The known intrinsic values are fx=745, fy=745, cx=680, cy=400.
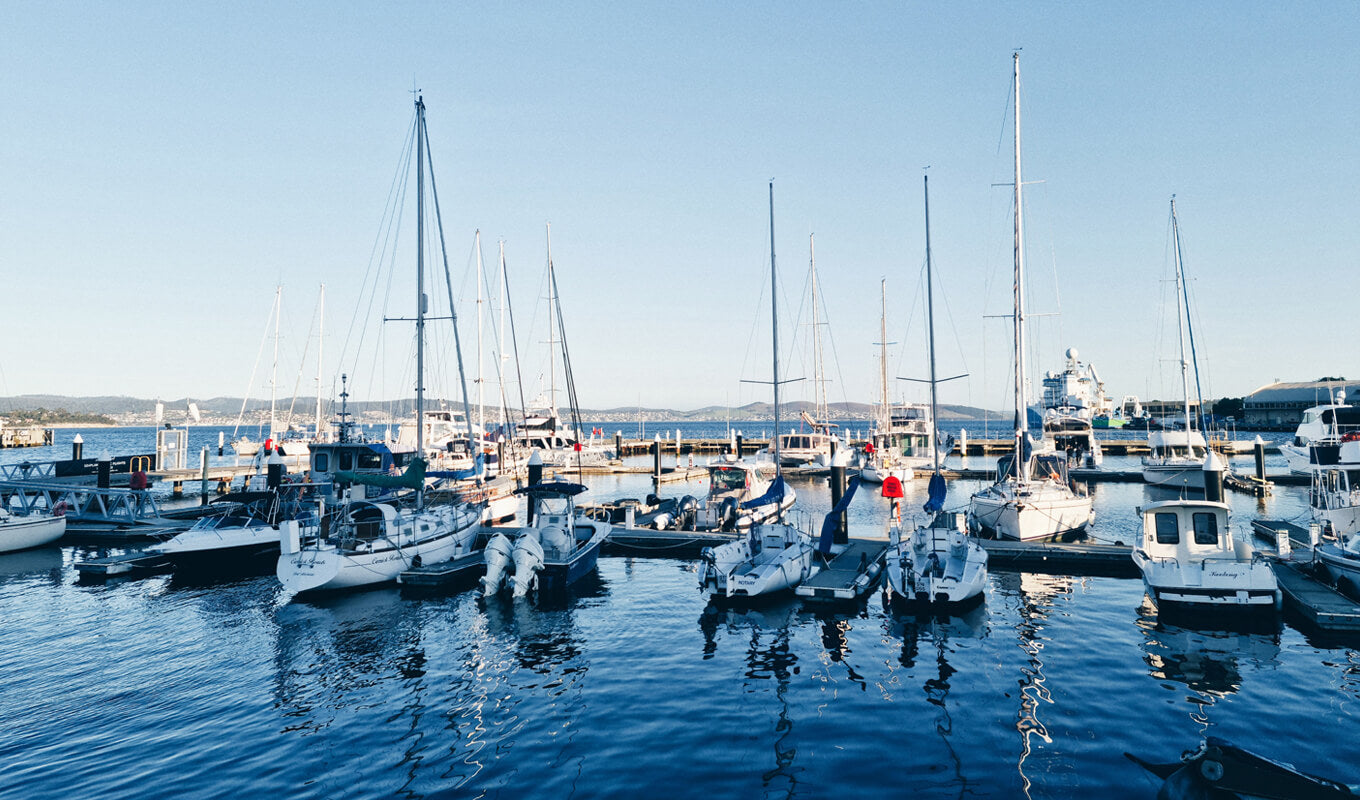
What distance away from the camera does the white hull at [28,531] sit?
3266 centimetres

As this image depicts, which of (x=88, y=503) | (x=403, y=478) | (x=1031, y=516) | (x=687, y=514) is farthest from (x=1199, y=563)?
(x=88, y=503)

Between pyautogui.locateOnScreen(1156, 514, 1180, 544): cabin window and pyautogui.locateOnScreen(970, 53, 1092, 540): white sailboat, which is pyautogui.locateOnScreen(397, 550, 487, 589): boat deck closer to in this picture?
pyautogui.locateOnScreen(970, 53, 1092, 540): white sailboat

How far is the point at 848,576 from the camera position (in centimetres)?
2402

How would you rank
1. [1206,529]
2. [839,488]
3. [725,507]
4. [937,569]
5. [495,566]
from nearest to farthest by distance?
[937,569] → [1206,529] → [495,566] → [839,488] → [725,507]

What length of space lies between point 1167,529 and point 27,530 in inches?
1774

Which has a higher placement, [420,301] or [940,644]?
[420,301]

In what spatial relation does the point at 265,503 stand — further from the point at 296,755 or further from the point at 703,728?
the point at 703,728

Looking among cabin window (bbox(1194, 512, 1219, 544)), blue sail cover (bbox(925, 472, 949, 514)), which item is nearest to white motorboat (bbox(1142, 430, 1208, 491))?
blue sail cover (bbox(925, 472, 949, 514))

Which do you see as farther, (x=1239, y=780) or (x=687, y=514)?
(x=687, y=514)

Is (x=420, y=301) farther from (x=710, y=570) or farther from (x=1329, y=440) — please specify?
(x=1329, y=440)

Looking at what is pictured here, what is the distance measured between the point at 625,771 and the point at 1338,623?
1861cm

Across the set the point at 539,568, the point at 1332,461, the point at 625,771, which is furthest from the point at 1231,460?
the point at 625,771

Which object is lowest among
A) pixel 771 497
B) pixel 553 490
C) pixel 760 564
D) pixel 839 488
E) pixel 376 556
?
pixel 760 564

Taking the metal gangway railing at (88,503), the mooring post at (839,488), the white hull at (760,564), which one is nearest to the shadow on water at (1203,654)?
the white hull at (760,564)
